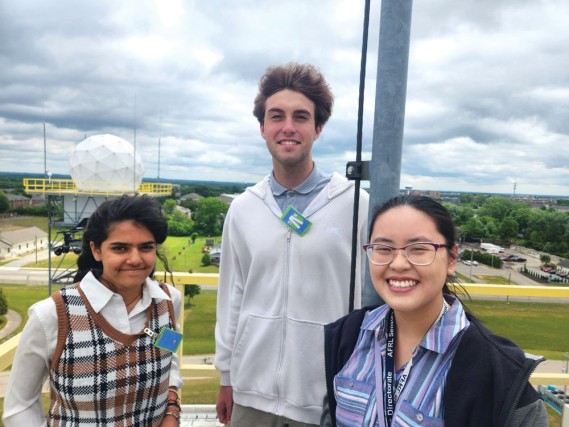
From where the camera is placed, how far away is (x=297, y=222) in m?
1.95

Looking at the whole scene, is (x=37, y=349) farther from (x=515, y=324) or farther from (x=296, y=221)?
(x=515, y=324)

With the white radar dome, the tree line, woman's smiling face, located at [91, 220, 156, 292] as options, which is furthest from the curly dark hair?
the tree line

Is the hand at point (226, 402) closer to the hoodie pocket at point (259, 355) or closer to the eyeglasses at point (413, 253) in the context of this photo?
the hoodie pocket at point (259, 355)

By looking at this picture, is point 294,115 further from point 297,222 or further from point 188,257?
point 188,257

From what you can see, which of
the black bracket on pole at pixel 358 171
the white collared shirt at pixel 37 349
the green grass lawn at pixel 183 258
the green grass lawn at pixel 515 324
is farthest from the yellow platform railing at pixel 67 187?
the black bracket on pole at pixel 358 171

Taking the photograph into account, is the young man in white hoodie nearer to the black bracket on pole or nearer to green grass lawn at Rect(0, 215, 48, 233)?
the black bracket on pole

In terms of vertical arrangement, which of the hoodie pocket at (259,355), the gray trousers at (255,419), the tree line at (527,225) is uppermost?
the hoodie pocket at (259,355)

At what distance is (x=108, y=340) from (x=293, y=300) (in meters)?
0.85

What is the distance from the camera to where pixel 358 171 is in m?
1.82

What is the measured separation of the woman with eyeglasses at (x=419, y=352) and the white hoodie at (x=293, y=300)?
0.38 metres

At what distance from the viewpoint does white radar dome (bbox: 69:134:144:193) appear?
1819cm

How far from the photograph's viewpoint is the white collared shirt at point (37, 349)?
1.58m

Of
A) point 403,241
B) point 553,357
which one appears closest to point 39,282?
point 553,357

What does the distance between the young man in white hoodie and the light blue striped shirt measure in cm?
49
